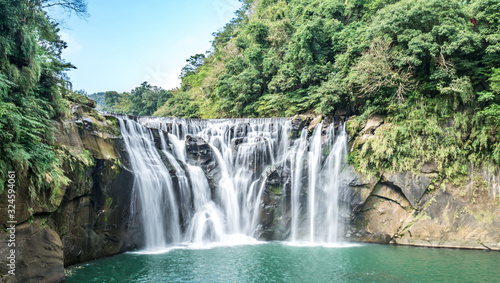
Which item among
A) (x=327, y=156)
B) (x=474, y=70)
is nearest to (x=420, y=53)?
(x=474, y=70)

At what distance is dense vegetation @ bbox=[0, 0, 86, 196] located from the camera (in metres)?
7.09

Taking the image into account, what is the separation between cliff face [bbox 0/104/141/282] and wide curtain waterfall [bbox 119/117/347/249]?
77 centimetres

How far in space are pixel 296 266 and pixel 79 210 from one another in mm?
7795

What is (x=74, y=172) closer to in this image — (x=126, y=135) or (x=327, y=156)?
(x=126, y=135)

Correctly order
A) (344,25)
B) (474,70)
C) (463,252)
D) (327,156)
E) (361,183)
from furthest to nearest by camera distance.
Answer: (344,25) → (327,156) → (361,183) → (474,70) → (463,252)

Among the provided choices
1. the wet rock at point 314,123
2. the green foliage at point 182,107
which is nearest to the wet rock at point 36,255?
the wet rock at point 314,123

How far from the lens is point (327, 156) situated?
1582cm

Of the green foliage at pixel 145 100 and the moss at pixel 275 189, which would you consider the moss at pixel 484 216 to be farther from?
the green foliage at pixel 145 100

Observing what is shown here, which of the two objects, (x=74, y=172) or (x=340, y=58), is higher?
(x=340, y=58)

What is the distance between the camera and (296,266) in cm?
1079

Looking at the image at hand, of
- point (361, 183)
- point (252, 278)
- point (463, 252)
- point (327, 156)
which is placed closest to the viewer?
point (252, 278)

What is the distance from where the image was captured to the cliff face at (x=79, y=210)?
7590mm

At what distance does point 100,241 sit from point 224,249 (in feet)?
16.1

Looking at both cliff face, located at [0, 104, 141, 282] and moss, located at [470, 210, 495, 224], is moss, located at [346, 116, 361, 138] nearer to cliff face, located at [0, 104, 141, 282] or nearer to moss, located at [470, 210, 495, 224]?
moss, located at [470, 210, 495, 224]
